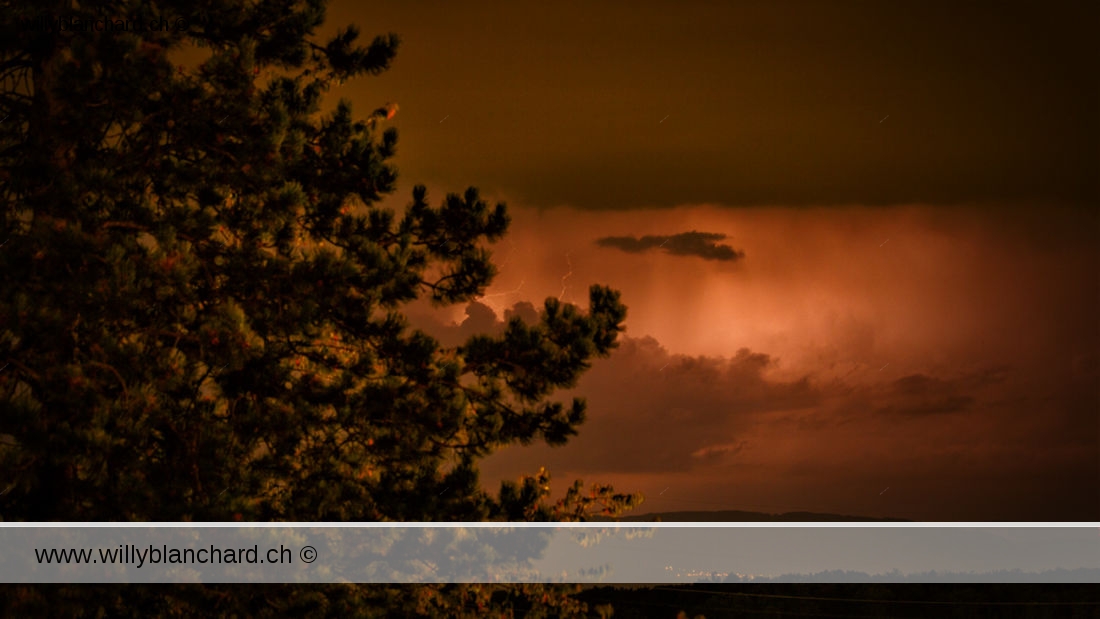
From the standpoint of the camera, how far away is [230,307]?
16.3 ft

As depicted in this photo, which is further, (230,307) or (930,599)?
(930,599)

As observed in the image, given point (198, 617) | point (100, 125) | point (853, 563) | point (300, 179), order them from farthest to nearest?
point (300, 179)
point (853, 563)
point (100, 125)
point (198, 617)

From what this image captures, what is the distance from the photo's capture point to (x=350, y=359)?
6.14 meters

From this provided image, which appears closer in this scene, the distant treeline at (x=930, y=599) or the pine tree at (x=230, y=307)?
the pine tree at (x=230, y=307)

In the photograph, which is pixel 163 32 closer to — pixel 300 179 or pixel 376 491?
pixel 300 179

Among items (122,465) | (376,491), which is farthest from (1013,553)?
(122,465)

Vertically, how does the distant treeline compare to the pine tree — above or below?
below

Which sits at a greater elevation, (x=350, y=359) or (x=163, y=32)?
(x=163, y=32)

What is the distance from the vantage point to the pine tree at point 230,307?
497 cm

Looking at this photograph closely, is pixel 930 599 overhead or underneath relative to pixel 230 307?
underneath

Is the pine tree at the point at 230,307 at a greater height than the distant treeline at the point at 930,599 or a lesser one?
greater

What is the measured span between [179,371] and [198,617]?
1.42m

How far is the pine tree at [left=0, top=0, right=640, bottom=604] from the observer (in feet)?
16.3

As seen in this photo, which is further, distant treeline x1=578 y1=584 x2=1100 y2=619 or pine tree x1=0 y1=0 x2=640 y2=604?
distant treeline x1=578 y1=584 x2=1100 y2=619
